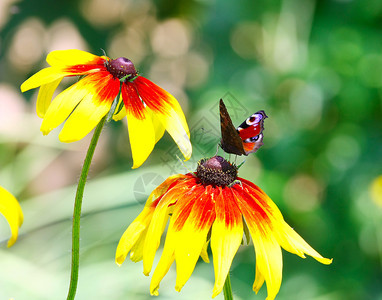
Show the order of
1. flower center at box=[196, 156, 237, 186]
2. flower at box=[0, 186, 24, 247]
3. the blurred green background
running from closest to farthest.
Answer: flower at box=[0, 186, 24, 247]
flower center at box=[196, 156, 237, 186]
the blurred green background

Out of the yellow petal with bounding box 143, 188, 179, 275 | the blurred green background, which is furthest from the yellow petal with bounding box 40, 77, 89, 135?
the blurred green background

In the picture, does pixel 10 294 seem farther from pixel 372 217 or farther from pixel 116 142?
pixel 372 217

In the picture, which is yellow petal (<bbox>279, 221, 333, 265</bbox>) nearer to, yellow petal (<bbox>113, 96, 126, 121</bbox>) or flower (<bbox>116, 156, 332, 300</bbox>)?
flower (<bbox>116, 156, 332, 300</bbox>)

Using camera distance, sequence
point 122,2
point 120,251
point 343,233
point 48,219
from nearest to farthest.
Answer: point 120,251, point 48,219, point 343,233, point 122,2

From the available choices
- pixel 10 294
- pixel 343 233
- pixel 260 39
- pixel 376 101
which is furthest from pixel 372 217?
pixel 10 294

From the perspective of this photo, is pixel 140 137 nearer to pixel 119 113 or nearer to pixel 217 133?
pixel 119 113

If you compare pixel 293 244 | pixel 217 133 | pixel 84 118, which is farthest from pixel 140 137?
pixel 217 133

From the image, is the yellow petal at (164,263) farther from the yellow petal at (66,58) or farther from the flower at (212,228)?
the yellow petal at (66,58)
